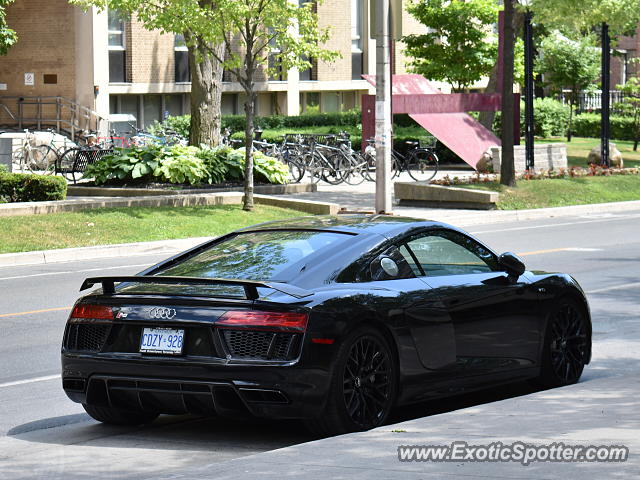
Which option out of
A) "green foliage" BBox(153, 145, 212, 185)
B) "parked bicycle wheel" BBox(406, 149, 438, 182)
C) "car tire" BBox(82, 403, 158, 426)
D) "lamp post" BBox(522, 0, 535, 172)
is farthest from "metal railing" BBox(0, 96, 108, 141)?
"car tire" BBox(82, 403, 158, 426)

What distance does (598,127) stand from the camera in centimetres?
5372

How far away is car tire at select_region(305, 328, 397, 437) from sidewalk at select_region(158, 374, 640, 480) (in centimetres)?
27

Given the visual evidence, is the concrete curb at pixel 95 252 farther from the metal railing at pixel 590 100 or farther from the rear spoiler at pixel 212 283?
the metal railing at pixel 590 100

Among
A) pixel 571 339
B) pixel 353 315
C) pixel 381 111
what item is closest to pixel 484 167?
pixel 381 111

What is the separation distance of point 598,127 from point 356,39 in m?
11.1

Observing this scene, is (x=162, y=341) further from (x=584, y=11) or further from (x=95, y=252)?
(x=584, y=11)

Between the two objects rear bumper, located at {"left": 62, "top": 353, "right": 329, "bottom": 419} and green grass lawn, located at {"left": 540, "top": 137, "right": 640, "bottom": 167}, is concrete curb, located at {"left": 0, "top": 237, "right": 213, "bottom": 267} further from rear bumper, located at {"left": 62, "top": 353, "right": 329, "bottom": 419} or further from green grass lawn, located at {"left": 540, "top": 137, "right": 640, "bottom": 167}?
green grass lawn, located at {"left": 540, "top": 137, "right": 640, "bottom": 167}

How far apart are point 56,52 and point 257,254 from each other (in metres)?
37.7

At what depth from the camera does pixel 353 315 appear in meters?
7.38

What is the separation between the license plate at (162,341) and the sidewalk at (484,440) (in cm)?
102

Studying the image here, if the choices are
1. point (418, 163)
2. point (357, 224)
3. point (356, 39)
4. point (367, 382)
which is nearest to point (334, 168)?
point (418, 163)

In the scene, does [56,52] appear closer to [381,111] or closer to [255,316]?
[381,111]

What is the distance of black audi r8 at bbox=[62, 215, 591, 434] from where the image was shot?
715cm

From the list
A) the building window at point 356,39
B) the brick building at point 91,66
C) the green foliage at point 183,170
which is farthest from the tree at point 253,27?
the building window at point 356,39
